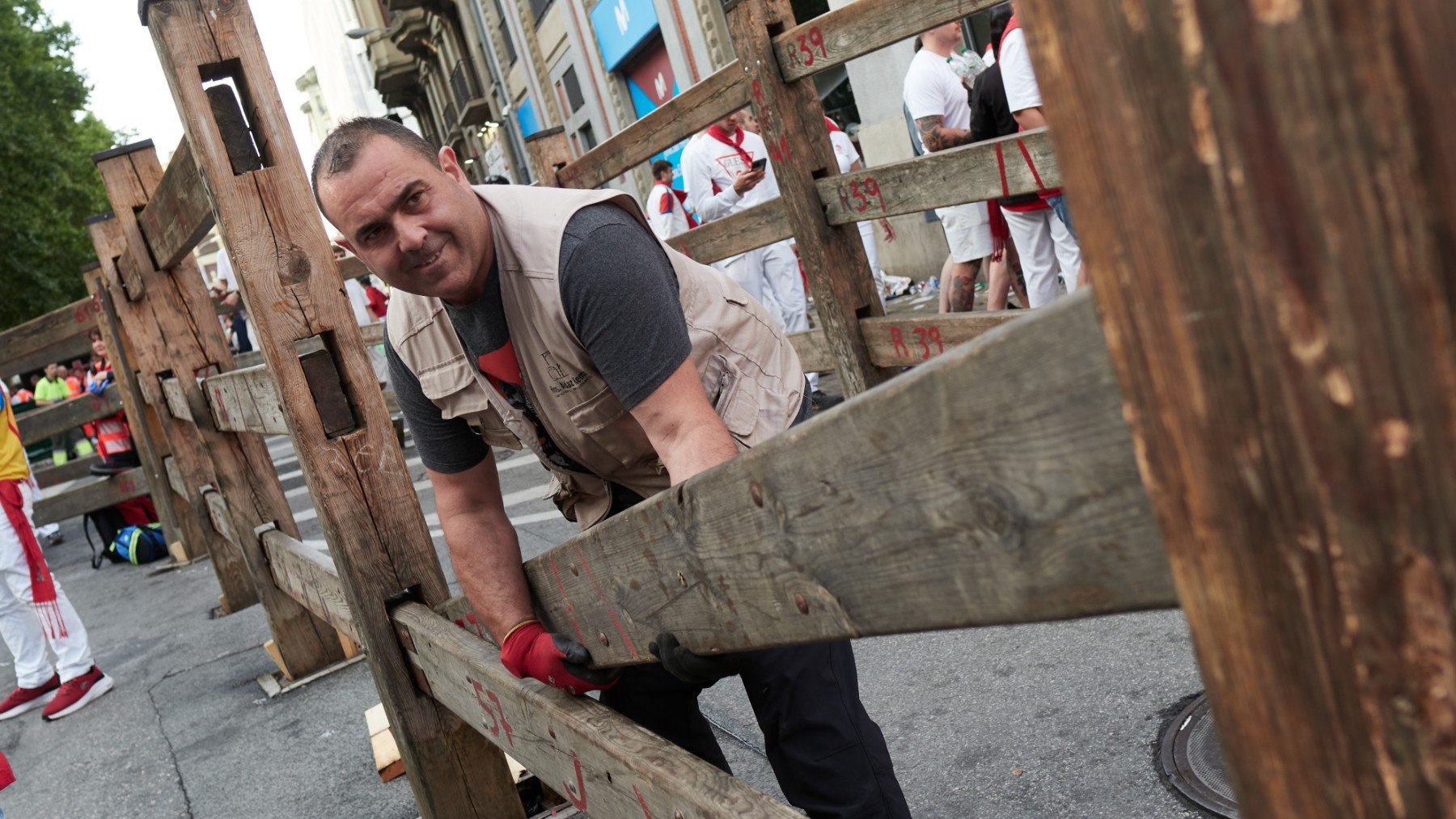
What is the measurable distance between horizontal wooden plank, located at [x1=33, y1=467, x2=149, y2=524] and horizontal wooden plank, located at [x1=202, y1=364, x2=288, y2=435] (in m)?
4.46

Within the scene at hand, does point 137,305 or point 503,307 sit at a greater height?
point 137,305

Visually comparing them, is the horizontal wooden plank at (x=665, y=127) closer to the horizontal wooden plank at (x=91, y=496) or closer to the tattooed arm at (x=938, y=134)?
the tattooed arm at (x=938, y=134)

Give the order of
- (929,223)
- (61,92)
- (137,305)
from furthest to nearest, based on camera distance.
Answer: (61,92) → (929,223) → (137,305)

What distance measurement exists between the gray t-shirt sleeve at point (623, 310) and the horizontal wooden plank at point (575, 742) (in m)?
0.53

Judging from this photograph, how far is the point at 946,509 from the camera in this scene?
0.87m

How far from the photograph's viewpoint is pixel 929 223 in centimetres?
1254

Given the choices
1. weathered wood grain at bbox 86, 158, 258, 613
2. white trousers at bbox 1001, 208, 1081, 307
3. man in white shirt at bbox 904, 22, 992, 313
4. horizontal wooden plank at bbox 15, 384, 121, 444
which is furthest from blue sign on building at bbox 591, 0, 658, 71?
white trousers at bbox 1001, 208, 1081, 307

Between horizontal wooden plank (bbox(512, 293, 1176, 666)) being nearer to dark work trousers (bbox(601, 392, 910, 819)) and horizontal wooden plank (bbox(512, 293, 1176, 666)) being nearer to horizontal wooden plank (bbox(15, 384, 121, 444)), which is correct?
dark work trousers (bbox(601, 392, 910, 819))

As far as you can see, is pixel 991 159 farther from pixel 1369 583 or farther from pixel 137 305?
pixel 137 305

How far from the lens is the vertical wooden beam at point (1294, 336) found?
53cm

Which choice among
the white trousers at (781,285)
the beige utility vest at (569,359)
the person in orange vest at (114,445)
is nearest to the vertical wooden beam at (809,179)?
the beige utility vest at (569,359)

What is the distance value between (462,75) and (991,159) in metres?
30.6

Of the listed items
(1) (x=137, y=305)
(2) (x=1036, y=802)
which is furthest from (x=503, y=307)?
(1) (x=137, y=305)

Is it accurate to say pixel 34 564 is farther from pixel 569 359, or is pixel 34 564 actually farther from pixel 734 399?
pixel 734 399
